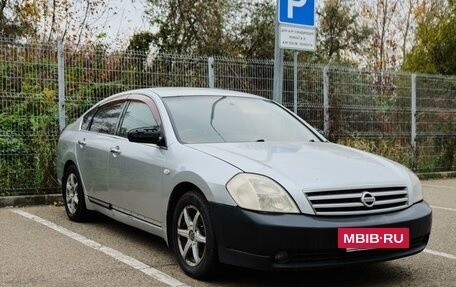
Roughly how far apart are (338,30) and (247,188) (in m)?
18.6

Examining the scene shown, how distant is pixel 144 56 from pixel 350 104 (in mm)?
4423

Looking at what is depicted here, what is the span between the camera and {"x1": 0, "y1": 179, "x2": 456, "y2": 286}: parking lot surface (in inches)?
168

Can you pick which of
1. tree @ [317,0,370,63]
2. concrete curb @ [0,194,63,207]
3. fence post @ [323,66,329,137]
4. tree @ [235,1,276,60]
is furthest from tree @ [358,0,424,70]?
concrete curb @ [0,194,63,207]

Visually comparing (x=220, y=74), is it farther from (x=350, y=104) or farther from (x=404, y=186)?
(x=404, y=186)

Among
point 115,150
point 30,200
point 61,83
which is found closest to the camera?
point 115,150

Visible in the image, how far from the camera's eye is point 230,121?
5.14m

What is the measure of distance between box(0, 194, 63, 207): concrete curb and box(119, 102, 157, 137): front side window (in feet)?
9.68

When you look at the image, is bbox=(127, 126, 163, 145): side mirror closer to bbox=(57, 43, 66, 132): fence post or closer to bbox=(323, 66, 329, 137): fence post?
bbox=(57, 43, 66, 132): fence post

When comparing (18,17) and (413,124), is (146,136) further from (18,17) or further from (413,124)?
(18,17)

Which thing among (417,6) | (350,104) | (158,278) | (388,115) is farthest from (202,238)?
(417,6)

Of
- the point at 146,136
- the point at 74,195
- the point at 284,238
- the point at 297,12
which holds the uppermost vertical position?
the point at 297,12

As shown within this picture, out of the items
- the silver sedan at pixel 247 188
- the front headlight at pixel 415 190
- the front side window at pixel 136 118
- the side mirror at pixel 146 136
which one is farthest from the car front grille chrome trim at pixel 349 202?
the front side window at pixel 136 118

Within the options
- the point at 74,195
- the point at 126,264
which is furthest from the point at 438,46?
the point at 126,264

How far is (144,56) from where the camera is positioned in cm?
896
